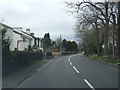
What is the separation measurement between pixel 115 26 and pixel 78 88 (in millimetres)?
26861

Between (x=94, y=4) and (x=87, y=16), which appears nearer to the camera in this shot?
(x=94, y=4)

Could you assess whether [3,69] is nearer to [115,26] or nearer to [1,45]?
[1,45]

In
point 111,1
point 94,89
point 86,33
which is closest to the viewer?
point 94,89

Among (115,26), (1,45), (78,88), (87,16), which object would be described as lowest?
(78,88)

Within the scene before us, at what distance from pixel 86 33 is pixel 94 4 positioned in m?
19.6

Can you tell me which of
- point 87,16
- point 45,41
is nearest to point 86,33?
point 87,16

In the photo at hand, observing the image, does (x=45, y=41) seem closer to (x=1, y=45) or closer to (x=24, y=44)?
(x=24, y=44)

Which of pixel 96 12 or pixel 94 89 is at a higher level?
pixel 96 12

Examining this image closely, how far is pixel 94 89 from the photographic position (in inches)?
361

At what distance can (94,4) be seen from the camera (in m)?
37.1

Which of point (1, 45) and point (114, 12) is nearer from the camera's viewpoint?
point (1, 45)

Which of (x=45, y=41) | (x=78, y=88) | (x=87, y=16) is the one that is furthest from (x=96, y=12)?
(x=45, y=41)

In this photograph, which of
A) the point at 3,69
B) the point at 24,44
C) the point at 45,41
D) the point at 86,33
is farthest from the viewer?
the point at 45,41

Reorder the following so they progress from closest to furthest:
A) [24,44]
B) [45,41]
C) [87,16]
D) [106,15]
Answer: [106,15] < [87,16] < [24,44] < [45,41]
